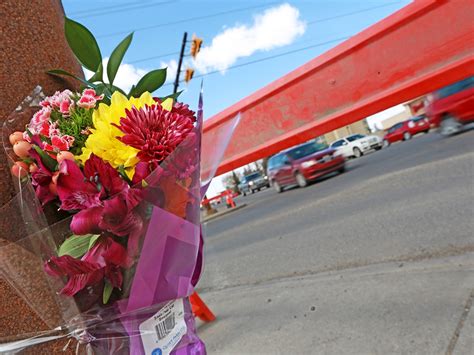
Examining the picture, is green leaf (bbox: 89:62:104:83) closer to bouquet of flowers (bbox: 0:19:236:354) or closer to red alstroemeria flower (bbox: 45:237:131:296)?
bouquet of flowers (bbox: 0:19:236:354)

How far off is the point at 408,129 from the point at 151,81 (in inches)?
821

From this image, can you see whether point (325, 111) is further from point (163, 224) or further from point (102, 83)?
point (163, 224)

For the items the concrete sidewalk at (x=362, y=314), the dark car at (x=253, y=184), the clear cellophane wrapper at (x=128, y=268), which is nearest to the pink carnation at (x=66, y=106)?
the clear cellophane wrapper at (x=128, y=268)

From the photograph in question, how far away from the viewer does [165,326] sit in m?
0.86

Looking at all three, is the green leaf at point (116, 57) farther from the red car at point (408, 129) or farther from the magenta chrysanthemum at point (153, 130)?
the red car at point (408, 129)

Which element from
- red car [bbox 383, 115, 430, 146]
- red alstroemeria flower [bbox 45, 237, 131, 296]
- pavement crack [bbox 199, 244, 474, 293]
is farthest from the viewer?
red car [bbox 383, 115, 430, 146]

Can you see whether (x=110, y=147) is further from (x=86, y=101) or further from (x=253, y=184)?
(x=253, y=184)

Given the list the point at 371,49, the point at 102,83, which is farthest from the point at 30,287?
the point at 371,49

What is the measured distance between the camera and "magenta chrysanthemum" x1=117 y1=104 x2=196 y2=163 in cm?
78

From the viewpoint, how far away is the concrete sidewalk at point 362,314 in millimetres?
2387

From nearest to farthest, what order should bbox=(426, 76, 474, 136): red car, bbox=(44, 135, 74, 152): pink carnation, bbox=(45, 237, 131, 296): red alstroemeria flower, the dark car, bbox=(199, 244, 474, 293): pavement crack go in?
1. bbox=(45, 237, 131, 296): red alstroemeria flower
2. bbox=(44, 135, 74, 152): pink carnation
3. bbox=(199, 244, 474, 293): pavement crack
4. bbox=(426, 76, 474, 136): red car
5. the dark car

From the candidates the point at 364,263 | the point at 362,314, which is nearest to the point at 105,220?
the point at 362,314

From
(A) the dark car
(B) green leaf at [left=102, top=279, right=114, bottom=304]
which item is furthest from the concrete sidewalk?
(A) the dark car

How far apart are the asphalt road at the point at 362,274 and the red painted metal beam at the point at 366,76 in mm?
659
